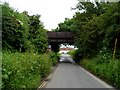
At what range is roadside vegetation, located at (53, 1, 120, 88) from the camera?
29.0 meters

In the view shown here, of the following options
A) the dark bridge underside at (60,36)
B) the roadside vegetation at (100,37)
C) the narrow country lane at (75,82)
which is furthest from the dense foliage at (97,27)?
the narrow country lane at (75,82)

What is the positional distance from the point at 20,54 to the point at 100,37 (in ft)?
118

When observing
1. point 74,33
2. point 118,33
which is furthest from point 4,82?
point 74,33

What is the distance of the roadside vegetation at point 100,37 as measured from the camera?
1144 inches

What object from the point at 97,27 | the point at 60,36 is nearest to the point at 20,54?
the point at 97,27

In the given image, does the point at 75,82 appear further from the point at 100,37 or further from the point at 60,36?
the point at 60,36

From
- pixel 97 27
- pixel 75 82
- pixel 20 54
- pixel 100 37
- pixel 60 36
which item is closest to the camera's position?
pixel 20 54

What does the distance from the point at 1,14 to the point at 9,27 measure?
2.39 metres

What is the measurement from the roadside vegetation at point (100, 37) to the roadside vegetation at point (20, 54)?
5.15 metres

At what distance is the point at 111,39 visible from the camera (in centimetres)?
3553

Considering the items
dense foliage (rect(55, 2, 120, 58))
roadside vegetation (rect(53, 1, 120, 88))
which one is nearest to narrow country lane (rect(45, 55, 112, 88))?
roadside vegetation (rect(53, 1, 120, 88))

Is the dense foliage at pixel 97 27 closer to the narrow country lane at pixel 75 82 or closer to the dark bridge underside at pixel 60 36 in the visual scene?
the dark bridge underside at pixel 60 36

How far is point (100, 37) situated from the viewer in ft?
176

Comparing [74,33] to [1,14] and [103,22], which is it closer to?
[103,22]
